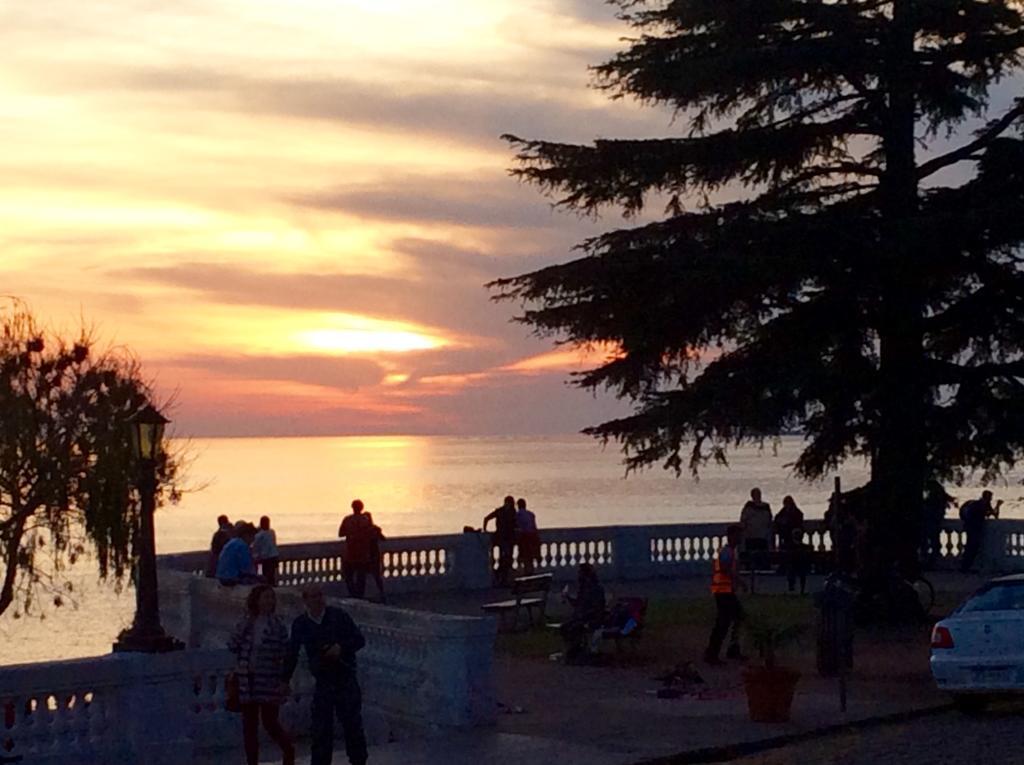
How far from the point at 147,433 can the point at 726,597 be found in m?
8.21

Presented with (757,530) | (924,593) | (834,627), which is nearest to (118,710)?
Answer: (834,627)

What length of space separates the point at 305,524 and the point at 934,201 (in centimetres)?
14292

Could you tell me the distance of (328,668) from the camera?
15.5 metres

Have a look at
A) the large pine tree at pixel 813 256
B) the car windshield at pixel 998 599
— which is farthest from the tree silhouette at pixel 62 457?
the car windshield at pixel 998 599

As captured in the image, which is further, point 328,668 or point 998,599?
point 998,599

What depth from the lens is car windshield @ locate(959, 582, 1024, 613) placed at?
19.9m

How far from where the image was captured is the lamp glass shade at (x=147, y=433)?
21.6m

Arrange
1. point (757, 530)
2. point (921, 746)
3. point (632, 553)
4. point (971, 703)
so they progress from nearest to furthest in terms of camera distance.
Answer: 1. point (921, 746)
2. point (971, 703)
3. point (757, 530)
4. point (632, 553)

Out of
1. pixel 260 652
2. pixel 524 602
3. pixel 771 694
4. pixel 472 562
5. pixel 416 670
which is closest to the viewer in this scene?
pixel 260 652

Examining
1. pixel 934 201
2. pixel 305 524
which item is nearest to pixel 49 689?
pixel 934 201

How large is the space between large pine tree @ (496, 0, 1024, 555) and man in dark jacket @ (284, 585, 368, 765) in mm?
12445

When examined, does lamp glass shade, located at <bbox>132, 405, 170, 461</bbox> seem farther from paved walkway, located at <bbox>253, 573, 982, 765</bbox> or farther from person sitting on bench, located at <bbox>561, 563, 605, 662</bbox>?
person sitting on bench, located at <bbox>561, 563, 605, 662</bbox>

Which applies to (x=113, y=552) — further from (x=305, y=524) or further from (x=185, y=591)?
(x=305, y=524)

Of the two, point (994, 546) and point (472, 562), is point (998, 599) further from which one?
point (994, 546)
